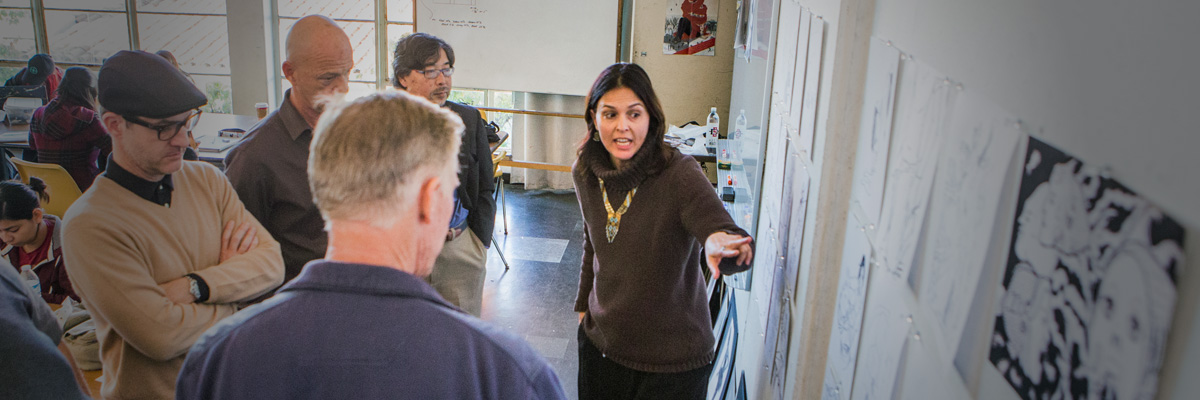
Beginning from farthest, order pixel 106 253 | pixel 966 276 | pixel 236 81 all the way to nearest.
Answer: pixel 236 81 → pixel 106 253 → pixel 966 276

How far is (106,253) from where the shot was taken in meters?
1.66

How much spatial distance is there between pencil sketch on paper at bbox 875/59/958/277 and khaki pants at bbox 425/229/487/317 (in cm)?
217

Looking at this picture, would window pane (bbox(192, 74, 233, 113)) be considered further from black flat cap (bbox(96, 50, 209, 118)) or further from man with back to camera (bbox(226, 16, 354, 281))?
black flat cap (bbox(96, 50, 209, 118))

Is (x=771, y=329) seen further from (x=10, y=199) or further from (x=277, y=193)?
(x=10, y=199)

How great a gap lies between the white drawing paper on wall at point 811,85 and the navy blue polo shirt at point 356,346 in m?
0.80

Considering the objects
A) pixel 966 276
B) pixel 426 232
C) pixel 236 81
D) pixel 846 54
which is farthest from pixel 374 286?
pixel 236 81

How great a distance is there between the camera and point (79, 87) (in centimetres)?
191

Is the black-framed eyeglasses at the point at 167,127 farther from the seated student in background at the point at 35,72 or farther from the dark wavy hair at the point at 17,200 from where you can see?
the seated student in background at the point at 35,72

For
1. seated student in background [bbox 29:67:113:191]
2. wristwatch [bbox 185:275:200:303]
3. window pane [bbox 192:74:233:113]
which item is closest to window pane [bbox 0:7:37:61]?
seated student in background [bbox 29:67:113:191]

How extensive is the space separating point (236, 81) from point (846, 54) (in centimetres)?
653

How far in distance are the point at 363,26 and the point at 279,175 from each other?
5417 millimetres

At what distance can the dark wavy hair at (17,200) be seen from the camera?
6.38 feet

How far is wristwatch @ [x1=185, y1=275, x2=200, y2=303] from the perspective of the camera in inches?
69.8

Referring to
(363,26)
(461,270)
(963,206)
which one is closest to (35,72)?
(461,270)
